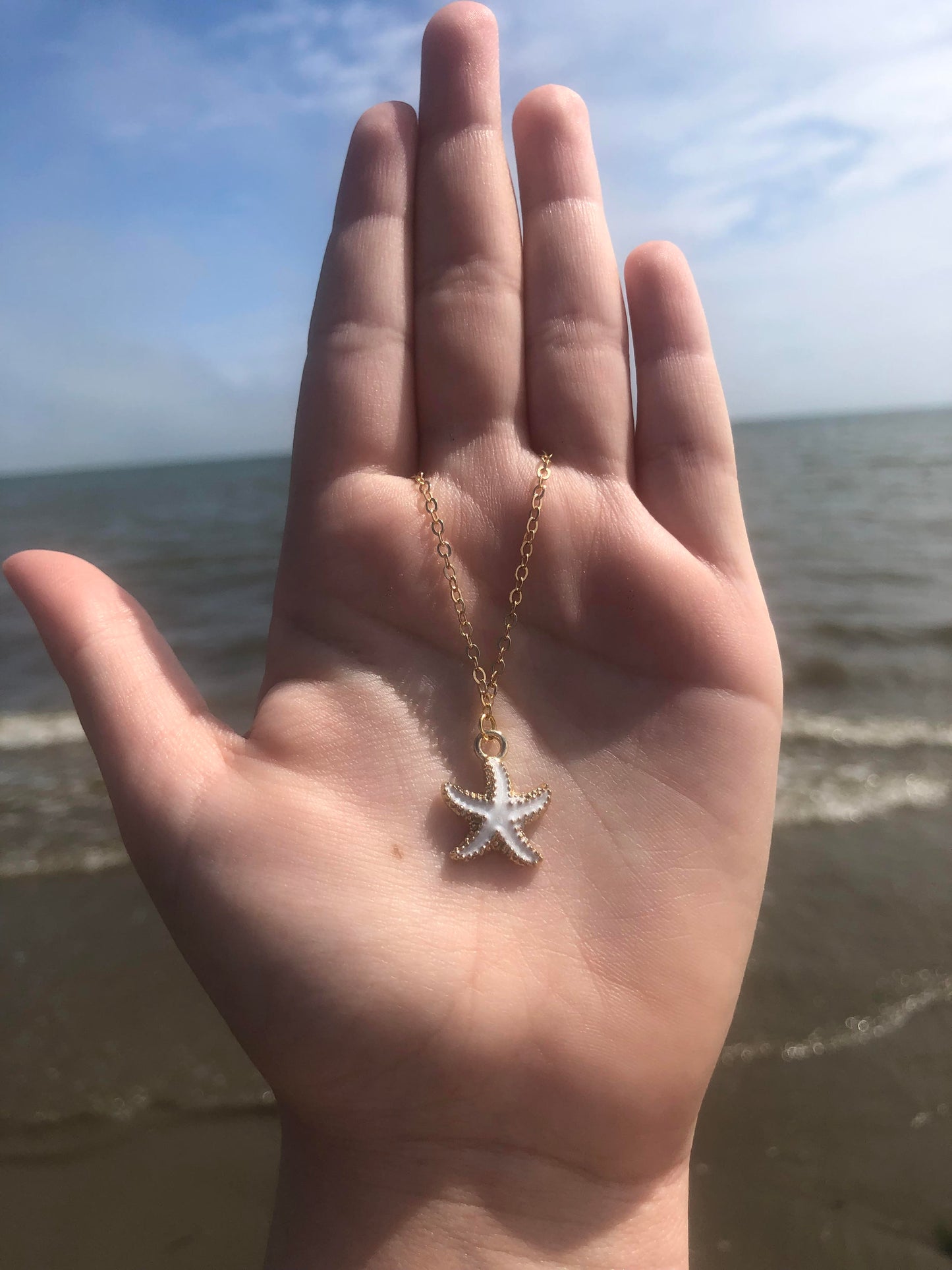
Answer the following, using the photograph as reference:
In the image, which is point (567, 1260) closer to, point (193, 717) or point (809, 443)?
point (193, 717)

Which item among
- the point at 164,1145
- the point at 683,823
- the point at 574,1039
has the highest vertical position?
the point at 683,823

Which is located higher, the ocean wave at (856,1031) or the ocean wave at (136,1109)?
the ocean wave at (856,1031)

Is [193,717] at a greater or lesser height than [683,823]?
greater

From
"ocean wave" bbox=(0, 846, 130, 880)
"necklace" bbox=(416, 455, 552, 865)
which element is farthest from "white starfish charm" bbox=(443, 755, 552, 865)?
"ocean wave" bbox=(0, 846, 130, 880)

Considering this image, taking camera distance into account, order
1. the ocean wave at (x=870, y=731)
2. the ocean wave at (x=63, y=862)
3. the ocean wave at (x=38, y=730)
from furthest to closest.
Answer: the ocean wave at (x=38, y=730), the ocean wave at (x=870, y=731), the ocean wave at (x=63, y=862)

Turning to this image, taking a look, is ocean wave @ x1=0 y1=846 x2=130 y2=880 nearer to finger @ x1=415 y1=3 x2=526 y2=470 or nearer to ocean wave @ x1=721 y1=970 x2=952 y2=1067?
ocean wave @ x1=721 y1=970 x2=952 y2=1067

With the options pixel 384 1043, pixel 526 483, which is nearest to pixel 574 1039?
pixel 384 1043

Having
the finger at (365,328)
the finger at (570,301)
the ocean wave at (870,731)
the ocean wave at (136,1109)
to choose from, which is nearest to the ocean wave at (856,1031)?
the ocean wave at (136,1109)

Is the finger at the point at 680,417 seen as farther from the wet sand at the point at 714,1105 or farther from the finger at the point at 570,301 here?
the wet sand at the point at 714,1105
